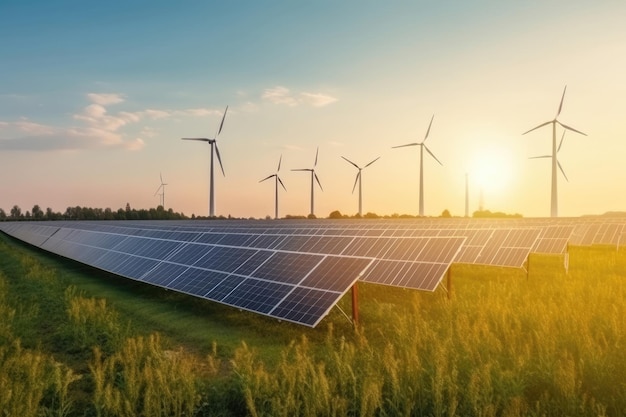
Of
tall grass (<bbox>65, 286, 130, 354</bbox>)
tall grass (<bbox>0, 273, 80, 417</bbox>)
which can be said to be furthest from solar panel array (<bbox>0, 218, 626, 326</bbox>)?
tall grass (<bbox>0, 273, 80, 417</bbox>)

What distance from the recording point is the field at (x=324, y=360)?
9.18 metres

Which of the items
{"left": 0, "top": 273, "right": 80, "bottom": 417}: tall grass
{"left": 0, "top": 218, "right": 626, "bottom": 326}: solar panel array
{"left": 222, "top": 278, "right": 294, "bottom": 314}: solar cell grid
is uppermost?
{"left": 0, "top": 218, "right": 626, "bottom": 326}: solar panel array

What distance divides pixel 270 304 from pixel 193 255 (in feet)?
32.8

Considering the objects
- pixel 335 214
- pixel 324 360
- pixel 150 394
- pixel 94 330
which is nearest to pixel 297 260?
pixel 324 360

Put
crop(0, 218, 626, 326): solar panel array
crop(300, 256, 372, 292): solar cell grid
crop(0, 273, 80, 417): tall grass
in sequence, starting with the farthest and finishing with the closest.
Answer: crop(0, 218, 626, 326): solar panel array < crop(300, 256, 372, 292): solar cell grid < crop(0, 273, 80, 417): tall grass

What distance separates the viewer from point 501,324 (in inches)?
565

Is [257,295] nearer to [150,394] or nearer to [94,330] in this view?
[94,330]

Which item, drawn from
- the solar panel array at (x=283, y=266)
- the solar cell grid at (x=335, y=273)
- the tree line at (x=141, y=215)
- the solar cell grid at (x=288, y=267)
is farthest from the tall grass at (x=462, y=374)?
the tree line at (x=141, y=215)

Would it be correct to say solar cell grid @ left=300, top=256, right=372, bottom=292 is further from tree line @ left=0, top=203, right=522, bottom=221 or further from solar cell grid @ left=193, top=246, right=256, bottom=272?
tree line @ left=0, top=203, right=522, bottom=221

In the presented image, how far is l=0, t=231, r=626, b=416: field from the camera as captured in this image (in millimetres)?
9180

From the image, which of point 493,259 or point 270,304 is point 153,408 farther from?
point 493,259

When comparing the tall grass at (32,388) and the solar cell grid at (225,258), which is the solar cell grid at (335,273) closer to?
the solar cell grid at (225,258)

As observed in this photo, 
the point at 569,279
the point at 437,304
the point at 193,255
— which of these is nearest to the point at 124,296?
the point at 193,255

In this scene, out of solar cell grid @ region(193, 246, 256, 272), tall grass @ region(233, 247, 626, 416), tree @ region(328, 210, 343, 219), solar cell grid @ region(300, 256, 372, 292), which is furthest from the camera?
tree @ region(328, 210, 343, 219)
